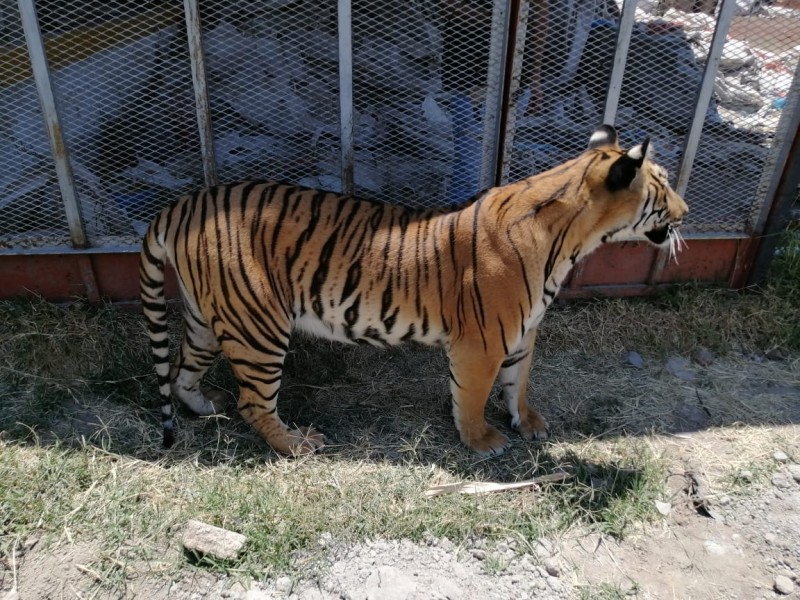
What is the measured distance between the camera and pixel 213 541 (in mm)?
3045

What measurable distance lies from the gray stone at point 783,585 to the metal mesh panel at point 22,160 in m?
3.99

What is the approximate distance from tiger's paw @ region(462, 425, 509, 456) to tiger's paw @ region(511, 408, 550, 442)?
Result: 0.59ft

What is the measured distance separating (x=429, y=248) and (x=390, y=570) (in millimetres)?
1479

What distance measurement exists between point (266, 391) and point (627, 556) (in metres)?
1.85

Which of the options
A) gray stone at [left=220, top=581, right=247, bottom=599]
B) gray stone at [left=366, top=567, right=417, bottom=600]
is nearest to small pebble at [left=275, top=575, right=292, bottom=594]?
gray stone at [left=220, top=581, right=247, bottom=599]

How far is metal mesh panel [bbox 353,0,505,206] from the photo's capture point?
4.02 metres

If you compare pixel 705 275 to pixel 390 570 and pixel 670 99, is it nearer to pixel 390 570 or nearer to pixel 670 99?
pixel 670 99

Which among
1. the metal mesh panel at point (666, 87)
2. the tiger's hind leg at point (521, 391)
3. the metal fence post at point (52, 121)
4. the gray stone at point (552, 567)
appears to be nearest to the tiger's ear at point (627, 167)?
the tiger's hind leg at point (521, 391)

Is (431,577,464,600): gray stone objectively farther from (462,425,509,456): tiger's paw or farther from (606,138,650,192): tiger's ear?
(606,138,650,192): tiger's ear

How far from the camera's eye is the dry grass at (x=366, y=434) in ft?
10.6

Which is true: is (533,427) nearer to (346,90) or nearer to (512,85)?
(512,85)

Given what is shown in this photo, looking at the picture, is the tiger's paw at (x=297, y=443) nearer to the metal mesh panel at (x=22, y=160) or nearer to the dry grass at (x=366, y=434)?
the dry grass at (x=366, y=434)

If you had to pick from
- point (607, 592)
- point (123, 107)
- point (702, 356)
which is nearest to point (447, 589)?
point (607, 592)

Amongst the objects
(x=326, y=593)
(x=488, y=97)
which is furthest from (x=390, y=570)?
(x=488, y=97)
